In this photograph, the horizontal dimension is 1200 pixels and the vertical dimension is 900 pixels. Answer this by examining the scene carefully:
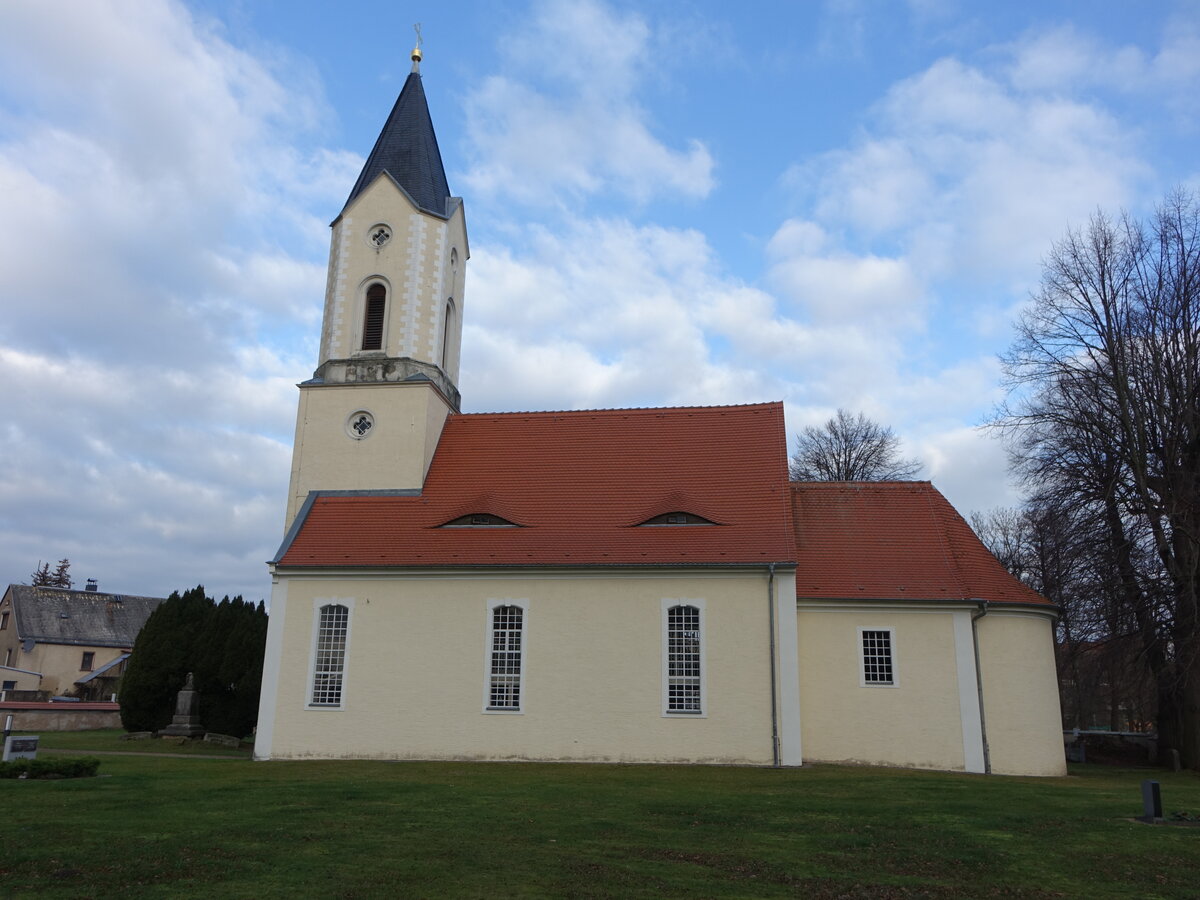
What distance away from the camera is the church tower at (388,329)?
26.6 meters

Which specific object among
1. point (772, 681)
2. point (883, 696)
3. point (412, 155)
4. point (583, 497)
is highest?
point (412, 155)

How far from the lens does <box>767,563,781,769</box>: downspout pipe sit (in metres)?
21.3

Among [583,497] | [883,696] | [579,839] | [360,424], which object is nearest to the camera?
[579,839]

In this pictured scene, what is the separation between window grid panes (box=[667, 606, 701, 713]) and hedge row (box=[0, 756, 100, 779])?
12.0 meters

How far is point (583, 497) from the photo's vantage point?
25.1m

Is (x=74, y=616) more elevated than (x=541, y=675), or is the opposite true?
(x=74, y=616)

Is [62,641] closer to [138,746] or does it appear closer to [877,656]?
[138,746]

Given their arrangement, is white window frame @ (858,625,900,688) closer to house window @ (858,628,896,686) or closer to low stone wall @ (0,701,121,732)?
house window @ (858,628,896,686)

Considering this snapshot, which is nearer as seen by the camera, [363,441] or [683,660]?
[683,660]

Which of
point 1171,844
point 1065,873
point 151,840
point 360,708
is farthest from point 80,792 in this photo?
point 1171,844

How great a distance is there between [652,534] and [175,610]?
17108mm

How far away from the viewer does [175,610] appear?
30797mm

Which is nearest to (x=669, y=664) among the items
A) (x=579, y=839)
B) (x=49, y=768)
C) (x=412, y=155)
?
(x=579, y=839)

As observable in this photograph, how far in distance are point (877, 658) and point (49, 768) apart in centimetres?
1737
